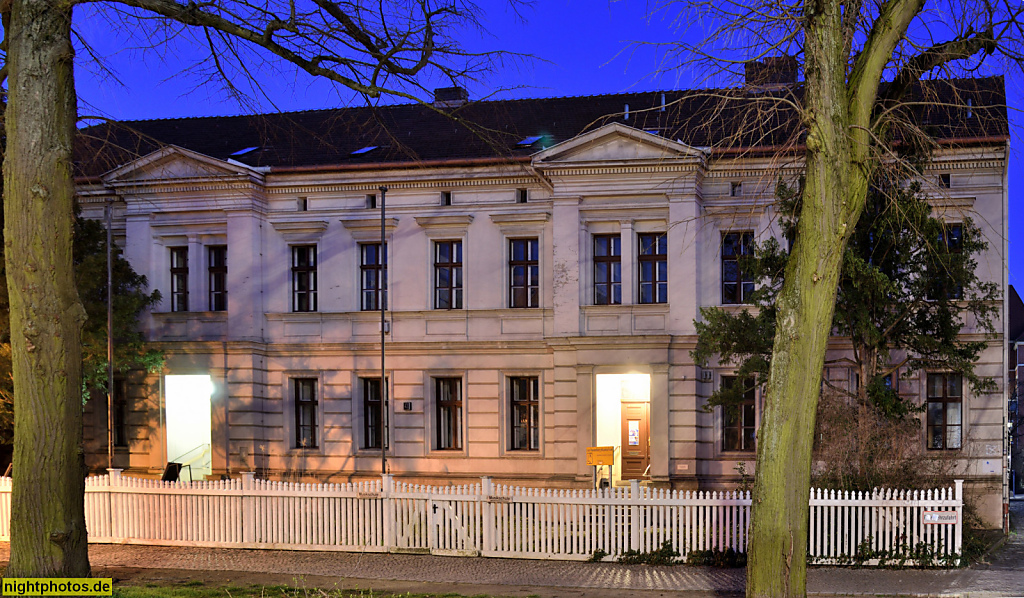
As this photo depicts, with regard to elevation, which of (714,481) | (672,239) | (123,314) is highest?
(672,239)

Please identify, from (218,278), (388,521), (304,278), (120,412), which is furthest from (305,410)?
(388,521)

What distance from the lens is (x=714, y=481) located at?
22.4 meters

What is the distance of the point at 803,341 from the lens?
7.76m

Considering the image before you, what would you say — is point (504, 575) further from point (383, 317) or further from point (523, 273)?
point (523, 273)

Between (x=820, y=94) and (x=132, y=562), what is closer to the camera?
(x=820, y=94)

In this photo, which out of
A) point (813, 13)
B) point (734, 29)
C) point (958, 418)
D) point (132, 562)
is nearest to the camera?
point (813, 13)

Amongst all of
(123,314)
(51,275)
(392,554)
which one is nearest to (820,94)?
(51,275)

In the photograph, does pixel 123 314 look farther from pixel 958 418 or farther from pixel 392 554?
pixel 958 418

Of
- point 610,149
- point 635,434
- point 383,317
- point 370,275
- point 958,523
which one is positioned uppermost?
point 610,149

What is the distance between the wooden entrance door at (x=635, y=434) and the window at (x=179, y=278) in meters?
11.8

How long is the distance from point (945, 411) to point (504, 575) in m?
12.9

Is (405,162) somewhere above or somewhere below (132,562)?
above

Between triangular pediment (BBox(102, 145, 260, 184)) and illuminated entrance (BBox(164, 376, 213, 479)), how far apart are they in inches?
226

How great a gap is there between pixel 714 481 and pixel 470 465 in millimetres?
5801
